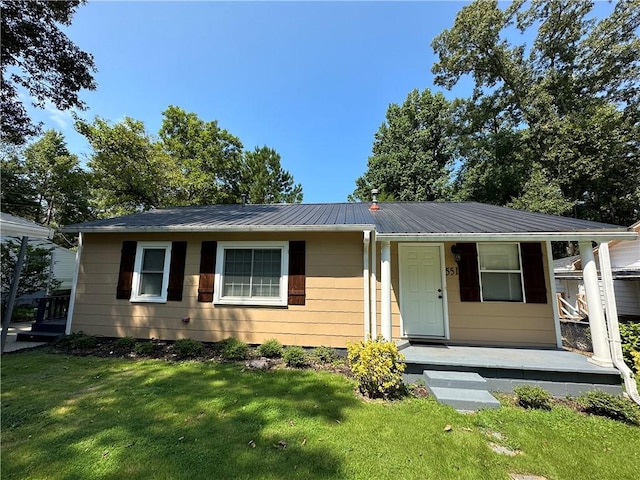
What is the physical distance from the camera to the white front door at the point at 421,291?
5812mm

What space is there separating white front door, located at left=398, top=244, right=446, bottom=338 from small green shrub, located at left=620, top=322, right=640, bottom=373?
2781 mm

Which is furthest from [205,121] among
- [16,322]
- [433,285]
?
[433,285]

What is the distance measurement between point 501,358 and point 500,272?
1.83 metres

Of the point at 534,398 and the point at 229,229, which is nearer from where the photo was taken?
the point at 534,398

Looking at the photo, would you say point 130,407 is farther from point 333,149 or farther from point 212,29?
point 333,149

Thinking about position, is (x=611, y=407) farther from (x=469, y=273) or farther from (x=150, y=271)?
(x=150, y=271)

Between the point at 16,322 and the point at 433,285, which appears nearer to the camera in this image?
the point at 433,285

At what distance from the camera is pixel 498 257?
229 inches

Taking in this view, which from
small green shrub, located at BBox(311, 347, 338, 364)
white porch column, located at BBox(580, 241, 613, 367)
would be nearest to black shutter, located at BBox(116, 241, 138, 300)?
small green shrub, located at BBox(311, 347, 338, 364)

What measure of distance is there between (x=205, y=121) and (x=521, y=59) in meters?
20.4

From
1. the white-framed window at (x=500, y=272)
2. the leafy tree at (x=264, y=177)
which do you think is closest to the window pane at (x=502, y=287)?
the white-framed window at (x=500, y=272)

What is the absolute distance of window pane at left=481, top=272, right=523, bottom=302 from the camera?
222 inches


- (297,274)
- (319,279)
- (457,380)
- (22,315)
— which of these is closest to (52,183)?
(22,315)

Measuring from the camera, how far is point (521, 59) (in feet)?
55.0
